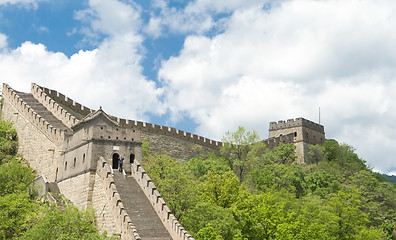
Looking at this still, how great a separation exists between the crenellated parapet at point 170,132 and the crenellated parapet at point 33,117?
27.9 feet

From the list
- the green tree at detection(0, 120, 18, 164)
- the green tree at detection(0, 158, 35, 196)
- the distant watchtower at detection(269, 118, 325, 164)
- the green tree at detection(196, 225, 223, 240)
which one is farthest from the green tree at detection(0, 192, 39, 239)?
the distant watchtower at detection(269, 118, 325, 164)

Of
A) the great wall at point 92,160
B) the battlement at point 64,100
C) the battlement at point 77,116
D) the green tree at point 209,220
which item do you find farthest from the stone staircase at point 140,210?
the battlement at point 64,100

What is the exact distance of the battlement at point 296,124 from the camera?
63.1 meters

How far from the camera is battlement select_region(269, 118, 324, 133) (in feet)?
207

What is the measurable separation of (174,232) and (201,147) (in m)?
29.5

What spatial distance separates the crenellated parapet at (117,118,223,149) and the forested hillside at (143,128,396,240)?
1.86 metres

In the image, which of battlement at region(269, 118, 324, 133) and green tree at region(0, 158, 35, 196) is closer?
green tree at region(0, 158, 35, 196)

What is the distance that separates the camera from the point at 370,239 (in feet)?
119

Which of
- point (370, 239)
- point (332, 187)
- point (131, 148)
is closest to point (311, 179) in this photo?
point (332, 187)

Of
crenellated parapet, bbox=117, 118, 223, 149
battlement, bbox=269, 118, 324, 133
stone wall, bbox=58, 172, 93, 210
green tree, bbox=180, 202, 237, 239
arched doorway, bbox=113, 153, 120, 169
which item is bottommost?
green tree, bbox=180, 202, 237, 239

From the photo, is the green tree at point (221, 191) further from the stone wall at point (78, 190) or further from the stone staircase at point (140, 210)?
the stone wall at point (78, 190)

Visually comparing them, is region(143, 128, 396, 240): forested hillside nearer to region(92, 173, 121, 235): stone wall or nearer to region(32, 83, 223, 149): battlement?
region(32, 83, 223, 149): battlement

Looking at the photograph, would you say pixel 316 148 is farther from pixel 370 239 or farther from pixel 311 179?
pixel 370 239

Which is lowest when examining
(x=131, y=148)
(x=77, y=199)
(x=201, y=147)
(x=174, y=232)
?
(x=174, y=232)
